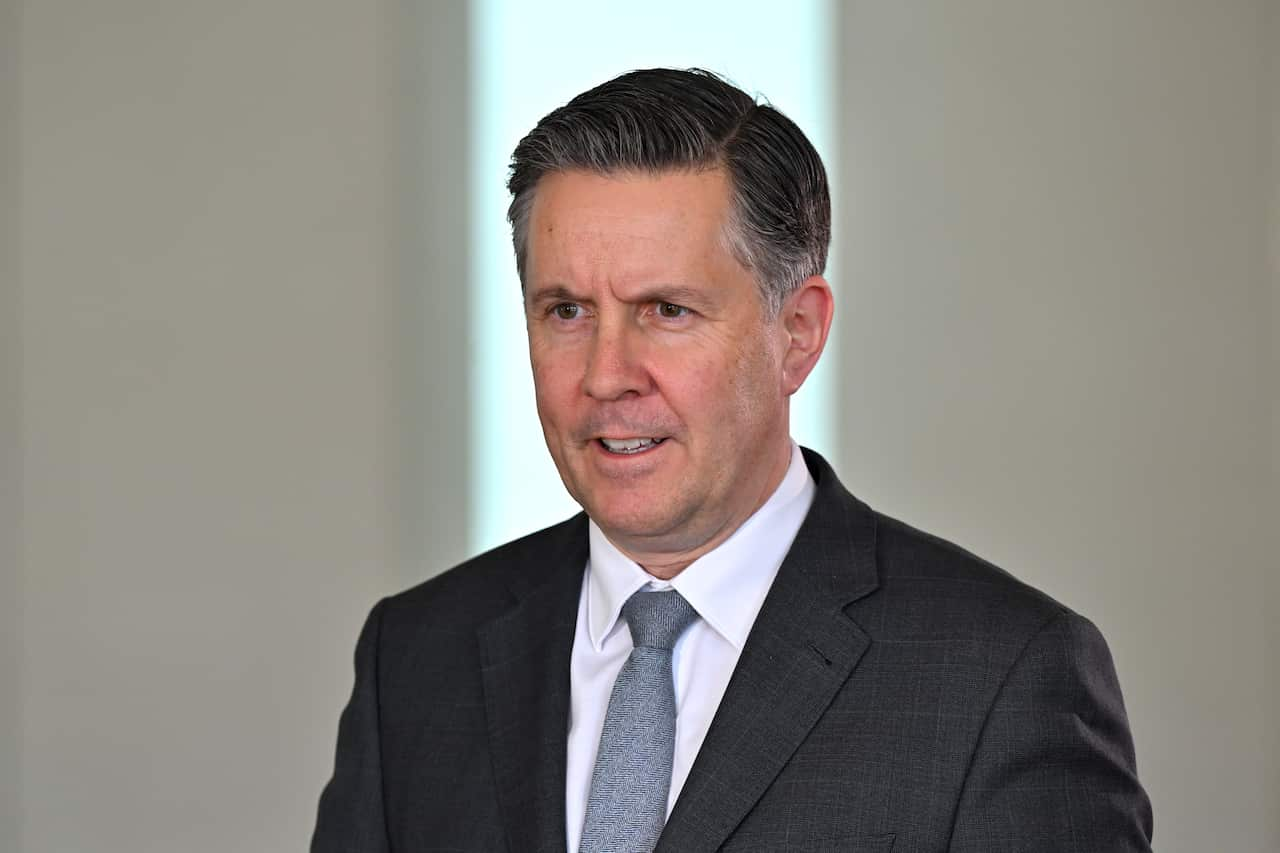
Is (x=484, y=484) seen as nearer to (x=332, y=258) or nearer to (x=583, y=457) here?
(x=332, y=258)

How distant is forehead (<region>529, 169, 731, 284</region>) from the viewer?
1.61m

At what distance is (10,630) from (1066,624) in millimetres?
2358

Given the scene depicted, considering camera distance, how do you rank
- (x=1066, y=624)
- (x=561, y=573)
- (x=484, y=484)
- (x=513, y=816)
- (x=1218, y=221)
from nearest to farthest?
(x=1066, y=624)
(x=513, y=816)
(x=561, y=573)
(x=1218, y=221)
(x=484, y=484)

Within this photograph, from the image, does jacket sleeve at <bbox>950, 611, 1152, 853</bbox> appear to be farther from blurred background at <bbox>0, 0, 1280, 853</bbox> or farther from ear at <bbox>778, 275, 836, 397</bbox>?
blurred background at <bbox>0, 0, 1280, 853</bbox>

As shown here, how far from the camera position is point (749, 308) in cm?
166

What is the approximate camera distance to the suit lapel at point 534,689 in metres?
1.66

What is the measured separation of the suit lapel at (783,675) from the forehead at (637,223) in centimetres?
34

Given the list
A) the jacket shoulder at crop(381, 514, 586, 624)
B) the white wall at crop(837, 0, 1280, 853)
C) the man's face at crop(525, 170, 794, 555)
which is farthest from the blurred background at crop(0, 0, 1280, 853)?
the man's face at crop(525, 170, 794, 555)

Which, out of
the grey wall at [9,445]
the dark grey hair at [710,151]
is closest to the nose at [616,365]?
the dark grey hair at [710,151]

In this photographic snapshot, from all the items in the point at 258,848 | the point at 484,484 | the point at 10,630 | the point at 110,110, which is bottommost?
the point at 258,848

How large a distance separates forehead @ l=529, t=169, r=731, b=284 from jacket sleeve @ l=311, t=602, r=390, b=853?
58 cm

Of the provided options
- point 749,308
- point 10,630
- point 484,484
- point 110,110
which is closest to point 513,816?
point 749,308

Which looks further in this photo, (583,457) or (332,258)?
(332,258)

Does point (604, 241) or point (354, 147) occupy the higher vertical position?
point (354, 147)
